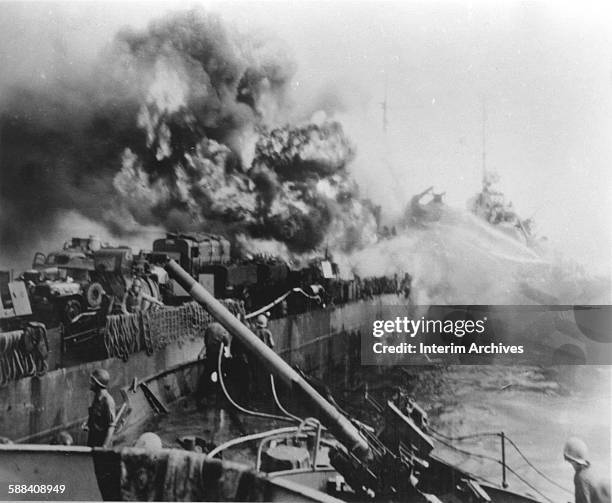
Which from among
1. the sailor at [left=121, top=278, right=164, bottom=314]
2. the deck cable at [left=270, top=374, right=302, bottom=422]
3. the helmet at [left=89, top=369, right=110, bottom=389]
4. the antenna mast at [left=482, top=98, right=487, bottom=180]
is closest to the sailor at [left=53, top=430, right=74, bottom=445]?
the helmet at [left=89, top=369, right=110, bottom=389]

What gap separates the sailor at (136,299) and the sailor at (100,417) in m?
0.39

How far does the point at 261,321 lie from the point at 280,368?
0.27 m

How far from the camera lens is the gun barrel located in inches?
138

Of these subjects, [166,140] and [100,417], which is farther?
[166,140]

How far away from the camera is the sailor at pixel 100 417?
3.46 m

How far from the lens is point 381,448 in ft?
11.5

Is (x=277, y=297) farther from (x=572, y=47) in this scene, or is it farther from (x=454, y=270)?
(x=572, y=47)

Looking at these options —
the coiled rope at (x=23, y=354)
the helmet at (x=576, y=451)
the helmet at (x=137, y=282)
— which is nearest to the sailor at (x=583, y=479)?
the helmet at (x=576, y=451)

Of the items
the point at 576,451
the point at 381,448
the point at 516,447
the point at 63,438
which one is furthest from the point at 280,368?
the point at 576,451

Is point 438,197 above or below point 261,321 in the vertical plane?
above

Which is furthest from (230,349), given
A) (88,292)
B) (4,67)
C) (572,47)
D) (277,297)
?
(572,47)

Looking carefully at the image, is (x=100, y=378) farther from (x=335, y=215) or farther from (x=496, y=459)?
(x=496, y=459)

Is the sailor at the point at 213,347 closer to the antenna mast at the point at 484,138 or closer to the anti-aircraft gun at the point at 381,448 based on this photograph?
the anti-aircraft gun at the point at 381,448

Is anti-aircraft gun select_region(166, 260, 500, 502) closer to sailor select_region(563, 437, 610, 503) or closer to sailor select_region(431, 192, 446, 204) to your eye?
sailor select_region(563, 437, 610, 503)
